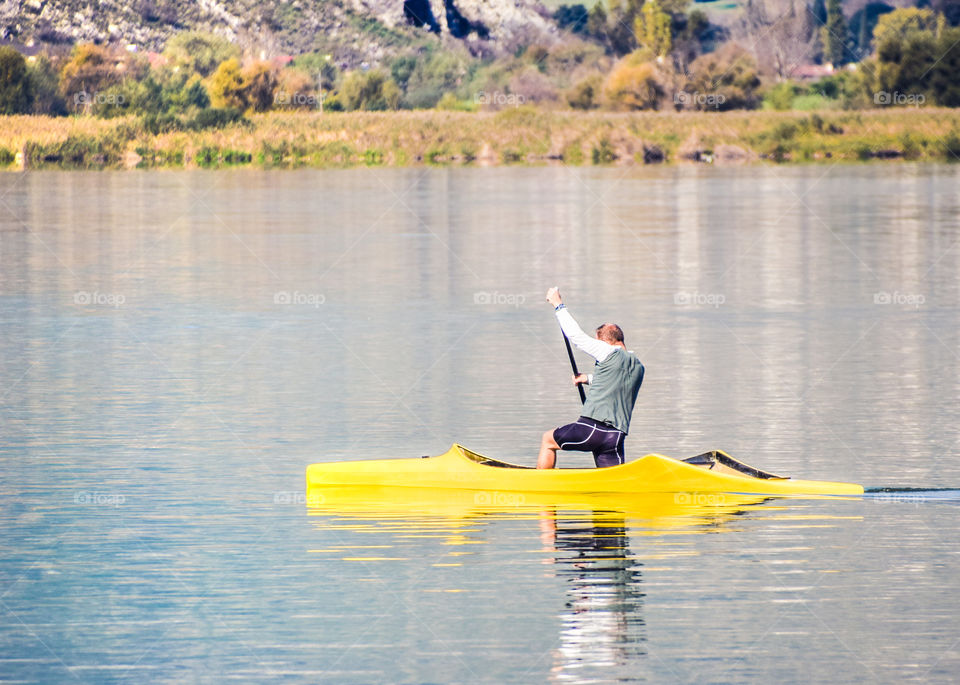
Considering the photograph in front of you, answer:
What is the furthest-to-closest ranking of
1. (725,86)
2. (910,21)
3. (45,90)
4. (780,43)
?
(910,21), (780,43), (725,86), (45,90)

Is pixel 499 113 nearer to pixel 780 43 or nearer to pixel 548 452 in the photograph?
pixel 548 452

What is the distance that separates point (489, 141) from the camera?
9256 cm

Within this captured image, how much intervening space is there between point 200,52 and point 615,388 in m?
151

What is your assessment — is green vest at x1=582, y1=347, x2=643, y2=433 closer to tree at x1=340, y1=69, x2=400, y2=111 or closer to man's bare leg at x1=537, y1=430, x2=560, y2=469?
man's bare leg at x1=537, y1=430, x2=560, y2=469

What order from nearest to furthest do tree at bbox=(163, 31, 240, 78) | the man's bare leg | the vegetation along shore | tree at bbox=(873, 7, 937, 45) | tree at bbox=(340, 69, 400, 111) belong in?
the man's bare leg < the vegetation along shore < tree at bbox=(340, 69, 400, 111) < tree at bbox=(163, 31, 240, 78) < tree at bbox=(873, 7, 937, 45)

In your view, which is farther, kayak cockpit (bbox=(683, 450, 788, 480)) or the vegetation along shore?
the vegetation along shore

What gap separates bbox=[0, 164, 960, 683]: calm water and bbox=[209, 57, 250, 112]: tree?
244ft

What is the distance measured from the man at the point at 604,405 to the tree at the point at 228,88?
103483 mm

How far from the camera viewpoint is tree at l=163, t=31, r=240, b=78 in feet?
501

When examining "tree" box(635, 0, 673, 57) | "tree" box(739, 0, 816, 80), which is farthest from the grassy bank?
"tree" box(739, 0, 816, 80)

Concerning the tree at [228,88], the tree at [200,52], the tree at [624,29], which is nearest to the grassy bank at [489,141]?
the tree at [228,88]

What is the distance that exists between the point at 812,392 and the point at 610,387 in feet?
23.1

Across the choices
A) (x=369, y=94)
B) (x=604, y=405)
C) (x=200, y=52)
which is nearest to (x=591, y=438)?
(x=604, y=405)

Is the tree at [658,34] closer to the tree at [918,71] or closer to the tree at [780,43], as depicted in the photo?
the tree at [780,43]
